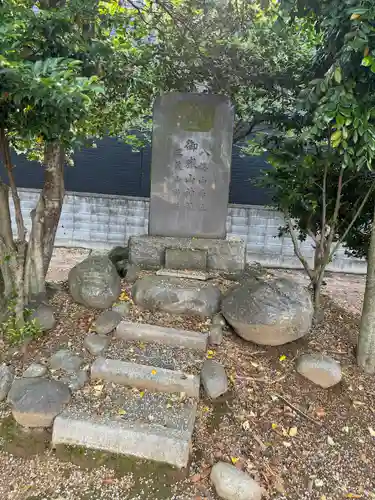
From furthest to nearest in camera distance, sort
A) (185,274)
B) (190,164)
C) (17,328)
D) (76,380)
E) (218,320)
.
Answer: (190,164), (185,274), (218,320), (17,328), (76,380)

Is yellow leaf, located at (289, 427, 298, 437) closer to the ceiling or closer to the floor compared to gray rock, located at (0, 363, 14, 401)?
closer to the floor

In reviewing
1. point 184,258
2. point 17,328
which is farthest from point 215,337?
point 17,328

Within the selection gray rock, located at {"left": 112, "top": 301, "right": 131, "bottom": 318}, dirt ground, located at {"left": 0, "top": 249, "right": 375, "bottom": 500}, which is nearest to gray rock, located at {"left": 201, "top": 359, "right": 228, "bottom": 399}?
dirt ground, located at {"left": 0, "top": 249, "right": 375, "bottom": 500}

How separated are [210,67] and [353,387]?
4.41 m

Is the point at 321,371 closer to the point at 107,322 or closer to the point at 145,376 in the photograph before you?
the point at 145,376

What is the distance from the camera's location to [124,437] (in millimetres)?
2848

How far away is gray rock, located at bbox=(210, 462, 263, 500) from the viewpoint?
253 cm

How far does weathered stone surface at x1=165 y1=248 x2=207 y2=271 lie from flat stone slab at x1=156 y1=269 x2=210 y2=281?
0.10 m

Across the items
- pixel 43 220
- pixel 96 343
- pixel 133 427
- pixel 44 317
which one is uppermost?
pixel 43 220

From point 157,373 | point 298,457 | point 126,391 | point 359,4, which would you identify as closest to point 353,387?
point 298,457

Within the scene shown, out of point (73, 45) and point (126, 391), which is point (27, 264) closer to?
point (126, 391)

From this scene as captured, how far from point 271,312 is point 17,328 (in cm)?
249

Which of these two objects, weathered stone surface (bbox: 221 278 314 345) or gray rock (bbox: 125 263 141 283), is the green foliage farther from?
weathered stone surface (bbox: 221 278 314 345)

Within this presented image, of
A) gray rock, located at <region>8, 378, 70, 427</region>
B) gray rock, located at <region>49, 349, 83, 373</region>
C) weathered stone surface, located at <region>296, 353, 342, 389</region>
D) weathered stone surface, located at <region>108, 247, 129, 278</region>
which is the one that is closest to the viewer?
gray rock, located at <region>8, 378, 70, 427</region>
